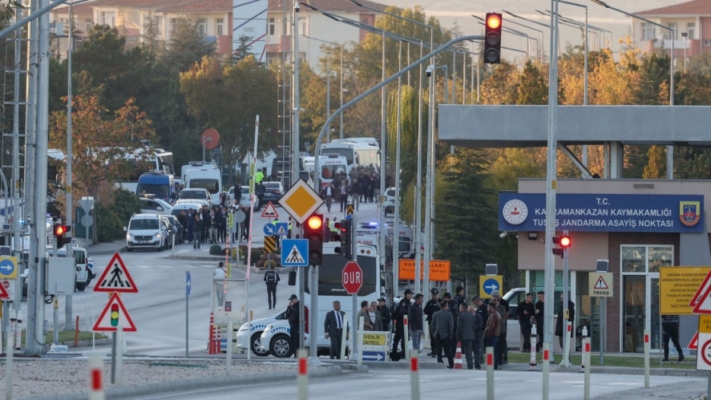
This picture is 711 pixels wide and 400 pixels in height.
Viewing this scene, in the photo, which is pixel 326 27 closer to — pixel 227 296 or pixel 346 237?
pixel 227 296

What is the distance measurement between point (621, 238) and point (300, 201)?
15061mm

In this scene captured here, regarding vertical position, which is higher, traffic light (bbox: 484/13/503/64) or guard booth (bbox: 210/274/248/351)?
traffic light (bbox: 484/13/503/64)

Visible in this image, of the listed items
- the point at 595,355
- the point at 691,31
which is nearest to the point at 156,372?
the point at 595,355

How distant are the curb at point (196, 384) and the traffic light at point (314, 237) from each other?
190 centimetres

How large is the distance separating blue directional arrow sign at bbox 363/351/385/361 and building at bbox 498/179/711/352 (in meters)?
8.07

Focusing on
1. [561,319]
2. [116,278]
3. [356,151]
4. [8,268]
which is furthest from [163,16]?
[116,278]

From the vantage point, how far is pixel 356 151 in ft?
334

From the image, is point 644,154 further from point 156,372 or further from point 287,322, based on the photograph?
point 156,372

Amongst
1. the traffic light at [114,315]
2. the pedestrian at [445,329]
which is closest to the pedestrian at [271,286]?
the pedestrian at [445,329]

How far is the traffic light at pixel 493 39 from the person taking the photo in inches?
1053

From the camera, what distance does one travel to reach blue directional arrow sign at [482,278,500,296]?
35.3 m

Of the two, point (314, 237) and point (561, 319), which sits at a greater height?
point (314, 237)

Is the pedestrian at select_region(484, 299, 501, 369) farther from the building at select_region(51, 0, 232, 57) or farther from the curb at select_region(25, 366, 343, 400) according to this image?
the building at select_region(51, 0, 232, 57)

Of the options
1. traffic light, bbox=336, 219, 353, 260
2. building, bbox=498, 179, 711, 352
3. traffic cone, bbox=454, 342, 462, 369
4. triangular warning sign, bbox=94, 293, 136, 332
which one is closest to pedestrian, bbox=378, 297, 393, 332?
traffic cone, bbox=454, 342, 462, 369
